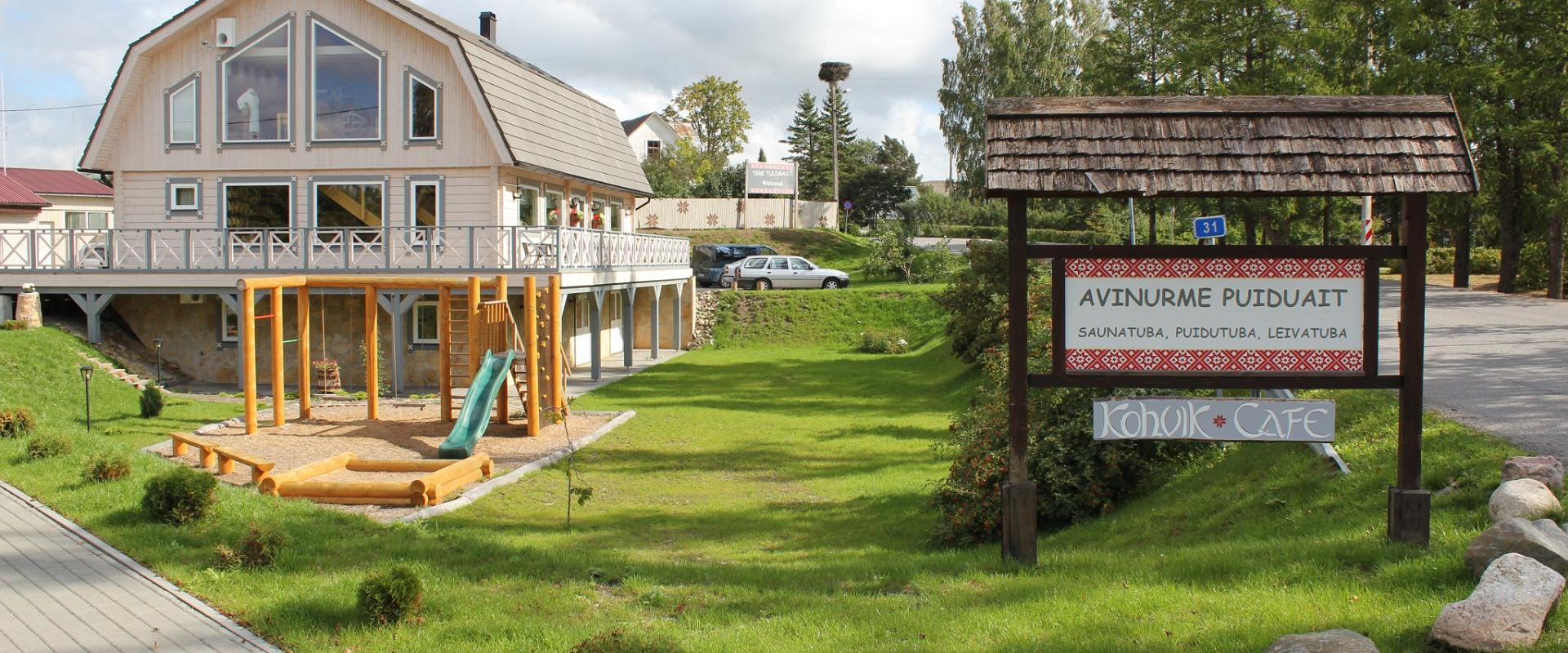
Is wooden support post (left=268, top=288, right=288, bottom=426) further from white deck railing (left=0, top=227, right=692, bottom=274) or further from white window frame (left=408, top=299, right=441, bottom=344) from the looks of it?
white window frame (left=408, top=299, right=441, bottom=344)

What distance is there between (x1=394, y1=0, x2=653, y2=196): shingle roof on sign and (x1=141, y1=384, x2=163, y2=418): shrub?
831 cm

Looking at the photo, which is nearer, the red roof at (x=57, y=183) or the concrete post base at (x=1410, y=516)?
the concrete post base at (x=1410, y=516)

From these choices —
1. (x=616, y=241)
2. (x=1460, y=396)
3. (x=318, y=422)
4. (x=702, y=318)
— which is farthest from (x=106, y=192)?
(x=1460, y=396)

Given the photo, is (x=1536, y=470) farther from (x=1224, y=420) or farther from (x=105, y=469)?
(x=105, y=469)

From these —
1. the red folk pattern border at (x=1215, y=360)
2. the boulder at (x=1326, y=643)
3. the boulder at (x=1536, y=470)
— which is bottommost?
the boulder at (x=1326, y=643)

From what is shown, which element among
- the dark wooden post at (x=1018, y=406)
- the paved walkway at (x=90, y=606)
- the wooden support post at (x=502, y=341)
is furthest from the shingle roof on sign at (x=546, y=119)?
the dark wooden post at (x=1018, y=406)

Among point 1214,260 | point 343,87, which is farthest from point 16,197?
point 1214,260

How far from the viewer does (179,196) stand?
1005 inches

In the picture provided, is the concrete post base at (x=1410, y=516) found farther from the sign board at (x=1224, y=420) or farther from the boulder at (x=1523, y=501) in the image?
the sign board at (x=1224, y=420)

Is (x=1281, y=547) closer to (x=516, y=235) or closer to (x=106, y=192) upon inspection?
(x=516, y=235)

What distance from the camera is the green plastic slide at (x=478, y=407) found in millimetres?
14656

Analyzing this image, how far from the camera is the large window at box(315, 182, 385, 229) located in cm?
2514

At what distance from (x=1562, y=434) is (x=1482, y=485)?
2.37 meters

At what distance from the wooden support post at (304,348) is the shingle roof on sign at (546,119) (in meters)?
6.82
